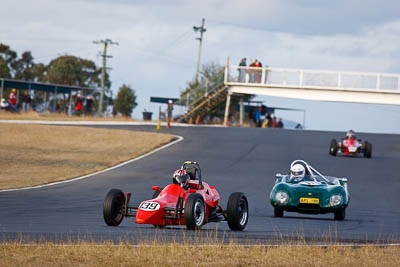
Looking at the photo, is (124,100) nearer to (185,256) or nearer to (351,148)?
(351,148)

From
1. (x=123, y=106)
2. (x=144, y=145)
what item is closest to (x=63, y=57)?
(x=123, y=106)

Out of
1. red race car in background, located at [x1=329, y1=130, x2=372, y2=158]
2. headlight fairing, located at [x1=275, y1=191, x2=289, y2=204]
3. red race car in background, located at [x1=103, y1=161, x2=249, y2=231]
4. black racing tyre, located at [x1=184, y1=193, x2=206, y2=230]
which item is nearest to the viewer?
black racing tyre, located at [x1=184, y1=193, x2=206, y2=230]

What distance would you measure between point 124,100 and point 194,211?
8770 cm

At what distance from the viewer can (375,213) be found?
17.5 metres

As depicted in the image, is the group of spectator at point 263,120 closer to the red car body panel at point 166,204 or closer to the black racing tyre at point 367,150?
the black racing tyre at point 367,150

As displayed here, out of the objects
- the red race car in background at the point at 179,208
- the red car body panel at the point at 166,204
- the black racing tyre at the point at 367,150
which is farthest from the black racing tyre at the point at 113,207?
the black racing tyre at the point at 367,150

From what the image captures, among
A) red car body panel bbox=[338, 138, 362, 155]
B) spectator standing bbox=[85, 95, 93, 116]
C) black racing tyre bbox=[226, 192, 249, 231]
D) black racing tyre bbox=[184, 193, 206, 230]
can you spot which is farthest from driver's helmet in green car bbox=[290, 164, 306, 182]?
spectator standing bbox=[85, 95, 93, 116]

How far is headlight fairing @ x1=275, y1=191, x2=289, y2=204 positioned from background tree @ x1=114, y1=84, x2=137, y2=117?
83.0 meters

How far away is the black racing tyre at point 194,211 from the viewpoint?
37.8ft

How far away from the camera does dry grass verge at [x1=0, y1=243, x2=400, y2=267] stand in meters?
8.19

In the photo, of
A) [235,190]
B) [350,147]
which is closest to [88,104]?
[350,147]

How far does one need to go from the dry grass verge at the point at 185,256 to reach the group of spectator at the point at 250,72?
44.9 meters

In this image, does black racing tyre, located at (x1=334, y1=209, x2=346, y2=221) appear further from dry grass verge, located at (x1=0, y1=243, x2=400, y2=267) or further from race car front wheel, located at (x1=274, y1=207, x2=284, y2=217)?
dry grass verge, located at (x1=0, y1=243, x2=400, y2=267)

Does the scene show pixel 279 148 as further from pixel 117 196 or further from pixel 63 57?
pixel 63 57
